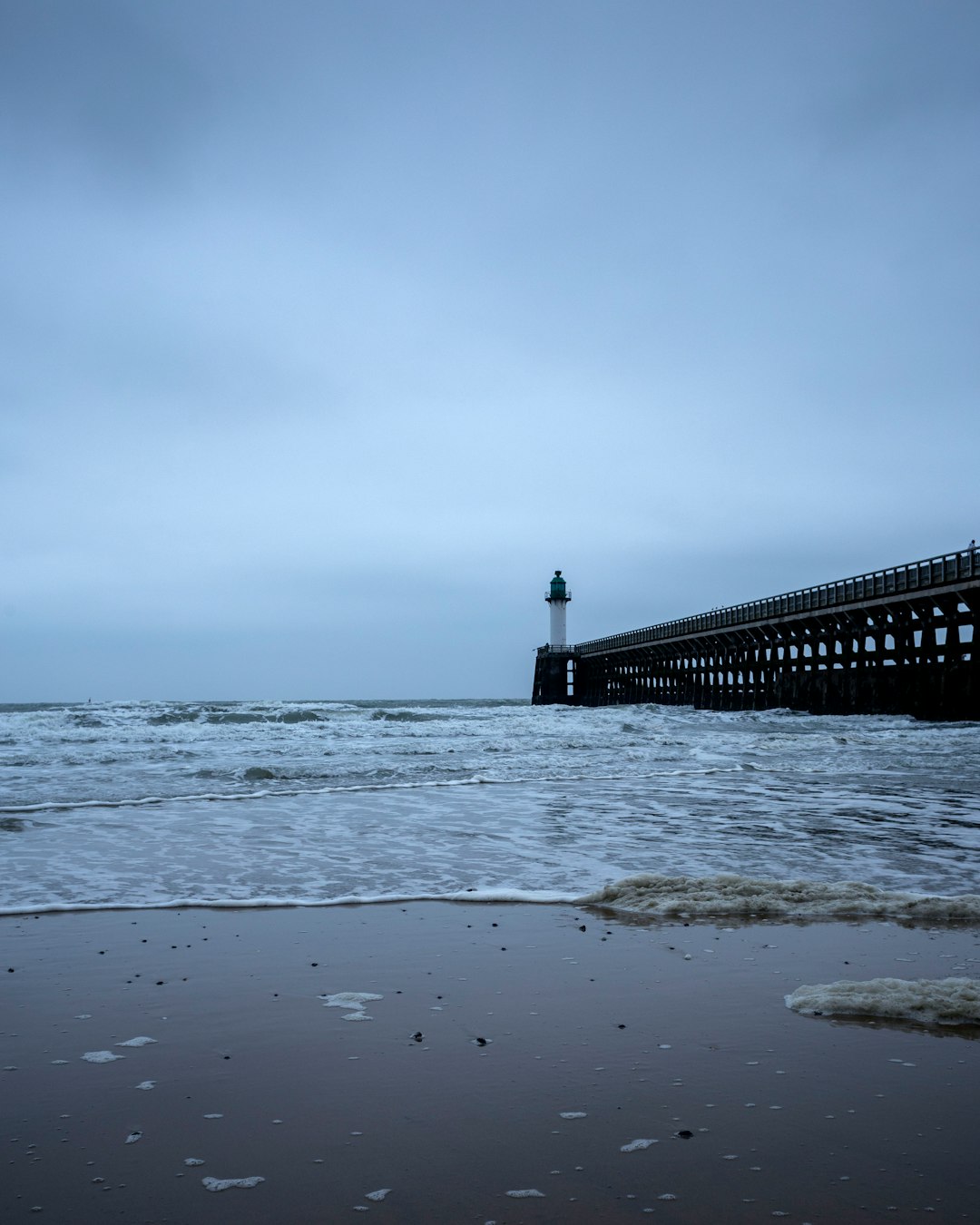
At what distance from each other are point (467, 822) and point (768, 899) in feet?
11.9

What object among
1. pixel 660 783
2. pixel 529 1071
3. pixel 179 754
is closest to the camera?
pixel 529 1071

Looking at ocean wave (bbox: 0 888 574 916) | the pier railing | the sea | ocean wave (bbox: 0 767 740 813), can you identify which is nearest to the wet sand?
ocean wave (bbox: 0 888 574 916)

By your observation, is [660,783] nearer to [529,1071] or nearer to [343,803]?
[343,803]

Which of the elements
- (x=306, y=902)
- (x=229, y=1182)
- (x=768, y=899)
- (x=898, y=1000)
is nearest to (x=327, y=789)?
(x=306, y=902)

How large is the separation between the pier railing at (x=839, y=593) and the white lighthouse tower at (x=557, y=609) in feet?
34.2

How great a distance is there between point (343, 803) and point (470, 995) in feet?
21.1

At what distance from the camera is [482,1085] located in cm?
254

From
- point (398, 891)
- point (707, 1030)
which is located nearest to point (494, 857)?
point (398, 891)

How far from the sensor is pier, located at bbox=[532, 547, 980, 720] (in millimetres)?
26312

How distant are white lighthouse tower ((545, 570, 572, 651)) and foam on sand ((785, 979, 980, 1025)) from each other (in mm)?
58865

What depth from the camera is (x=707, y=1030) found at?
2.94m

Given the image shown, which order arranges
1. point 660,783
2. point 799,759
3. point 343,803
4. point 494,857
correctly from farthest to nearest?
point 799,759 → point 660,783 → point 343,803 → point 494,857

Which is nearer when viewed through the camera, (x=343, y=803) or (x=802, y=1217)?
(x=802, y=1217)

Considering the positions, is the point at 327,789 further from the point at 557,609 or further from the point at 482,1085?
the point at 557,609
